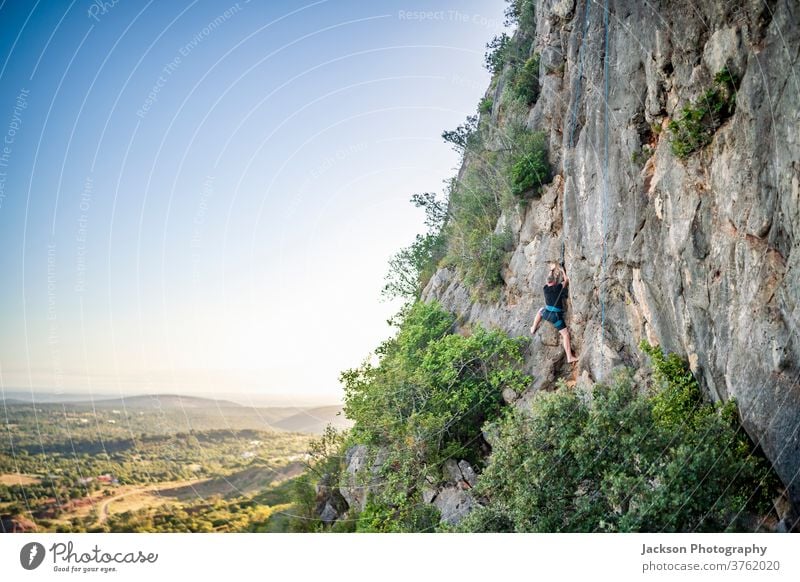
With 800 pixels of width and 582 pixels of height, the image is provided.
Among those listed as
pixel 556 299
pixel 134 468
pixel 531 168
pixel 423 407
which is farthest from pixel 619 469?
pixel 531 168

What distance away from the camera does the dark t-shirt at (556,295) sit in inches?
526

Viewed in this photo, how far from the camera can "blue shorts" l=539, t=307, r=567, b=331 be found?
13242 millimetres

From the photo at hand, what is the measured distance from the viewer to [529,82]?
633 inches

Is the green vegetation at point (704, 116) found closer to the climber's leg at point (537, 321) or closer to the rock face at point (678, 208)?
the rock face at point (678, 208)

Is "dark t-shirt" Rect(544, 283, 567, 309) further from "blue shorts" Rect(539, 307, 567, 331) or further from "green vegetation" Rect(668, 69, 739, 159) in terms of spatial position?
"green vegetation" Rect(668, 69, 739, 159)

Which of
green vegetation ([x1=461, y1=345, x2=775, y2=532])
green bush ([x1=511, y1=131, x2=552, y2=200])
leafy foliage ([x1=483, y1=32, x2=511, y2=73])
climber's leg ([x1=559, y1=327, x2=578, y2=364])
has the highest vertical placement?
→ leafy foliage ([x1=483, y1=32, x2=511, y2=73])

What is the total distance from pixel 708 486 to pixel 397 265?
16.4 m

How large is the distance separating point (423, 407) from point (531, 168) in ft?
22.5

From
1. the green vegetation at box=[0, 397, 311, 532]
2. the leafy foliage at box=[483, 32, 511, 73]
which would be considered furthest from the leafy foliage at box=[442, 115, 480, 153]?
the green vegetation at box=[0, 397, 311, 532]

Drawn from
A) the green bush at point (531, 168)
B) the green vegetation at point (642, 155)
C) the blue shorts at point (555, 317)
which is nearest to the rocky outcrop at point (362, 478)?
the blue shorts at point (555, 317)

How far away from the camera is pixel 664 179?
30.5 feet

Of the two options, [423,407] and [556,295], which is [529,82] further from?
[423,407]

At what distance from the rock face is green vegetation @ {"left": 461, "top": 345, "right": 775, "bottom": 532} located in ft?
1.84
